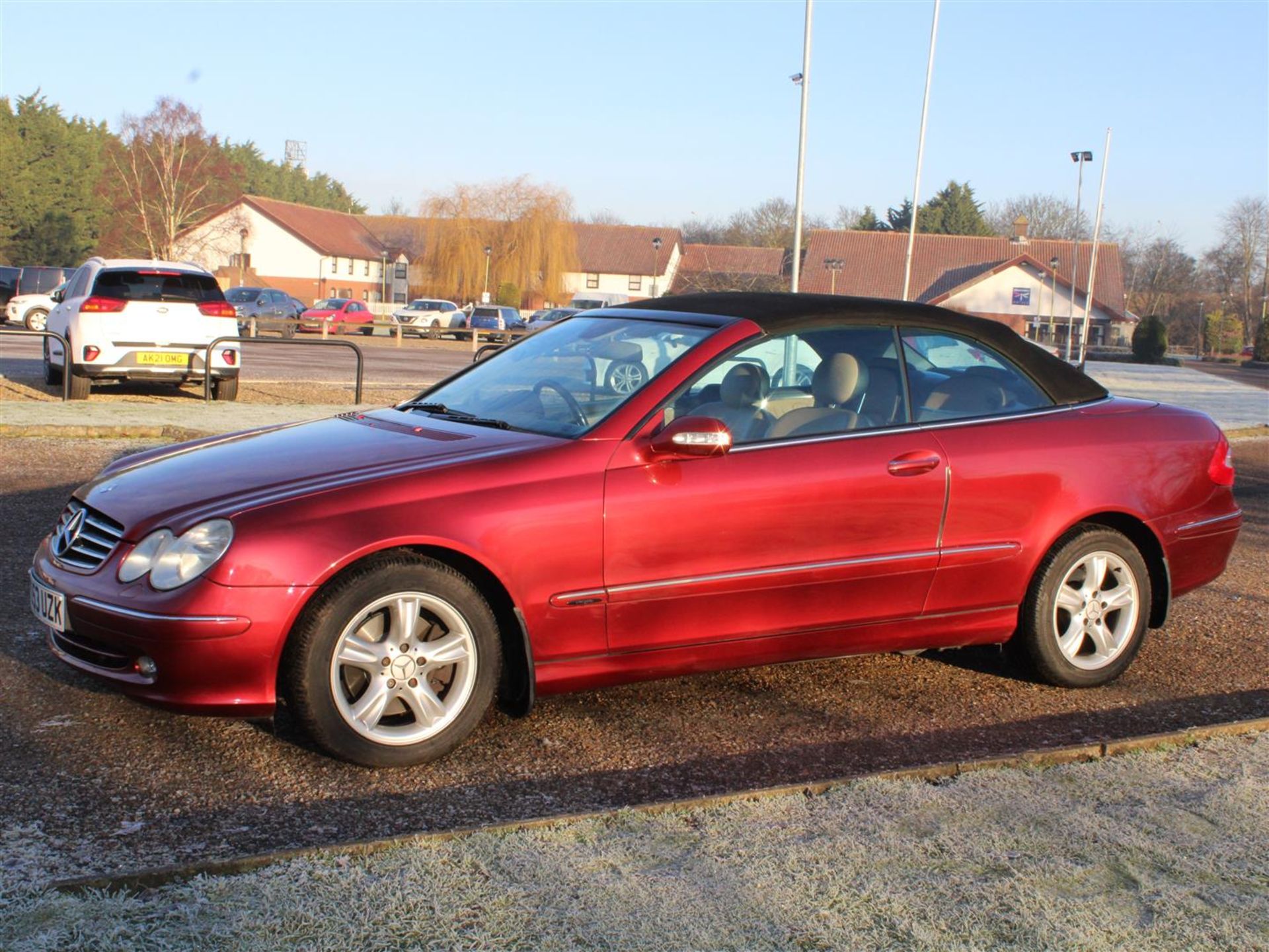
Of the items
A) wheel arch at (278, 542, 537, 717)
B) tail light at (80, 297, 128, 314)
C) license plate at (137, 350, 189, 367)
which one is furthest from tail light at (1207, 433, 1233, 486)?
tail light at (80, 297, 128, 314)

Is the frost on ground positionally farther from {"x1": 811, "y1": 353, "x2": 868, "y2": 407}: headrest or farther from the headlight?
{"x1": 811, "y1": 353, "x2": 868, "y2": 407}: headrest

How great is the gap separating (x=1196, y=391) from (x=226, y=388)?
22.9 meters

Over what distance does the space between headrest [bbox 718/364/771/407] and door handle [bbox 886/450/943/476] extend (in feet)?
1.80

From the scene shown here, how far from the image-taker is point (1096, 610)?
18.4 feet

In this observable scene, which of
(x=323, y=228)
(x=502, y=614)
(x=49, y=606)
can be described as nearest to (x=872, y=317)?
(x=502, y=614)

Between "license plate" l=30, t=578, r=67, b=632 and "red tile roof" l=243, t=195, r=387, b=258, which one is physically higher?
A: "red tile roof" l=243, t=195, r=387, b=258

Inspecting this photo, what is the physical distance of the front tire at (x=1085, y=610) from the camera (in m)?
5.48

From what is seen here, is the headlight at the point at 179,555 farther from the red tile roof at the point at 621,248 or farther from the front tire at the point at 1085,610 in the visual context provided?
the red tile roof at the point at 621,248

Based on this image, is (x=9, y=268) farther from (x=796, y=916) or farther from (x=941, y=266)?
(x=941, y=266)

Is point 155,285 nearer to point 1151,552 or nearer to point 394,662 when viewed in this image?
point 394,662

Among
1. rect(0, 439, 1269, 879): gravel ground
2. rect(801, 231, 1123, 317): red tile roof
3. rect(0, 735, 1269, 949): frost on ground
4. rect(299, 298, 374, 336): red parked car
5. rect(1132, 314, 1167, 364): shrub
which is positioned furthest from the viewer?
rect(801, 231, 1123, 317): red tile roof

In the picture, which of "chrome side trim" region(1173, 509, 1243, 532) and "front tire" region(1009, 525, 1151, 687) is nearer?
"front tire" region(1009, 525, 1151, 687)

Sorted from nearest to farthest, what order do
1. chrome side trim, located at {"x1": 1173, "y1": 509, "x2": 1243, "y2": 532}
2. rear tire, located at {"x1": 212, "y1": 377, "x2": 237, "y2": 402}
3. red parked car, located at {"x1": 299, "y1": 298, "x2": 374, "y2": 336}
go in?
chrome side trim, located at {"x1": 1173, "y1": 509, "x2": 1243, "y2": 532} < rear tire, located at {"x1": 212, "y1": 377, "x2": 237, "y2": 402} < red parked car, located at {"x1": 299, "y1": 298, "x2": 374, "y2": 336}

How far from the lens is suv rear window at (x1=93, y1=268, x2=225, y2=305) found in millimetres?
16422
